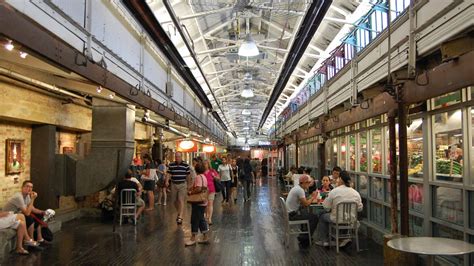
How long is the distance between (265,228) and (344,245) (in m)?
2.59

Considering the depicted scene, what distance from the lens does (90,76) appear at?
6.16 meters

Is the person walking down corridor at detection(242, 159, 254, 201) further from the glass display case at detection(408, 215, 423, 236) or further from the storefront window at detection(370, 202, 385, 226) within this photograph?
the glass display case at detection(408, 215, 423, 236)

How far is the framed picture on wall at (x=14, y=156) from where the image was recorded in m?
Answer: 8.59

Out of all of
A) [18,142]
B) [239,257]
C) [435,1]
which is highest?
[435,1]

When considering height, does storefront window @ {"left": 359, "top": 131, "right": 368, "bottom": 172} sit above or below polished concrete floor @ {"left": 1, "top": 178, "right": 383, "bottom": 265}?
above

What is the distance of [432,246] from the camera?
434cm

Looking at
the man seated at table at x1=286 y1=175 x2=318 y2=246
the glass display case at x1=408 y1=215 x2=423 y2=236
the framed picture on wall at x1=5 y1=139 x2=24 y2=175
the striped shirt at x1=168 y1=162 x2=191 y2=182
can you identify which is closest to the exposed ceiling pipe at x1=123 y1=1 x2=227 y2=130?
the striped shirt at x1=168 y1=162 x2=191 y2=182

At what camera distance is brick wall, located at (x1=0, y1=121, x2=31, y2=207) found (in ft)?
27.9

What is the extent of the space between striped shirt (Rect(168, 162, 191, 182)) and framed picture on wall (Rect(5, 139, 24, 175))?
3010 mm

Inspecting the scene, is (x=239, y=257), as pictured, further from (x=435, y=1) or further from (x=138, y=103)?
(x=435, y=1)

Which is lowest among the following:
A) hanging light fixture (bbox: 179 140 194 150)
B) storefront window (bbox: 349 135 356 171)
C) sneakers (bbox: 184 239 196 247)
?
sneakers (bbox: 184 239 196 247)

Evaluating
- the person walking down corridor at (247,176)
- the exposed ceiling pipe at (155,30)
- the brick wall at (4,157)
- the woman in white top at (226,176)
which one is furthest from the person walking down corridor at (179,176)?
the person walking down corridor at (247,176)

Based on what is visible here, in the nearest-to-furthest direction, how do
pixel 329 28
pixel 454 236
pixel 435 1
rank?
pixel 435 1 → pixel 454 236 → pixel 329 28

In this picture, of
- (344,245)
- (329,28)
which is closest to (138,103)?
(344,245)
